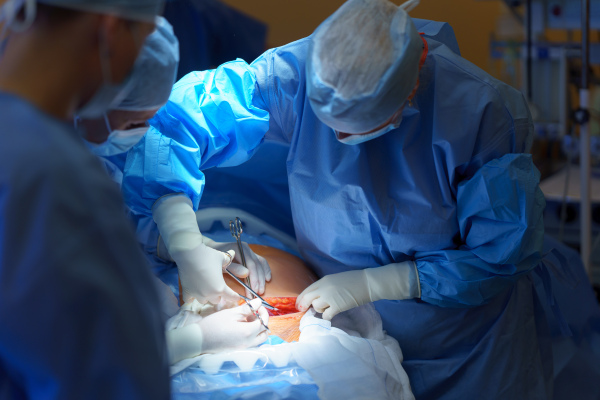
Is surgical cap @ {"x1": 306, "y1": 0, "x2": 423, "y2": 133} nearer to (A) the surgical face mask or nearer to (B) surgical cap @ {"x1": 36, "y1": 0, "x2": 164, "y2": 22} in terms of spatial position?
(A) the surgical face mask

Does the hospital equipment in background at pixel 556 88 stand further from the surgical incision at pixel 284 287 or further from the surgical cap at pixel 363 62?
the surgical cap at pixel 363 62

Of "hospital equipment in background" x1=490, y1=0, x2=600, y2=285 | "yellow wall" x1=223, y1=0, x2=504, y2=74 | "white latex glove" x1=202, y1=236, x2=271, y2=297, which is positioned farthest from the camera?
"hospital equipment in background" x1=490, y1=0, x2=600, y2=285

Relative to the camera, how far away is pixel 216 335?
51.2 inches

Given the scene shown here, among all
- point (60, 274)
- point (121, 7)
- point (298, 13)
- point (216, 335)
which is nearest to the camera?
point (60, 274)

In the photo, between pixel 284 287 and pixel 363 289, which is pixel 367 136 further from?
pixel 284 287

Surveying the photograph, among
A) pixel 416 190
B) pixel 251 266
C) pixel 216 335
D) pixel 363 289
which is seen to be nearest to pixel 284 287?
pixel 251 266

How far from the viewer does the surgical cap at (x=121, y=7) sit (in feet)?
2.29

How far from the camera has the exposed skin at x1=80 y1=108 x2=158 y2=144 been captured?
102 cm

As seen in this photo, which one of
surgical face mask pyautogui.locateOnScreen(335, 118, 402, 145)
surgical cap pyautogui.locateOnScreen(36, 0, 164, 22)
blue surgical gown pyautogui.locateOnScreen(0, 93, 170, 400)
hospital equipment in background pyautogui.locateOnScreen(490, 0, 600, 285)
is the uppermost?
surgical cap pyautogui.locateOnScreen(36, 0, 164, 22)

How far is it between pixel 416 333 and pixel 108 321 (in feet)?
3.31

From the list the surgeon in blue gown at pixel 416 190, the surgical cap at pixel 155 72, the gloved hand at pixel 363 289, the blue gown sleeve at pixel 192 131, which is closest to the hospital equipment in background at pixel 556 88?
the surgeon in blue gown at pixel 416 190

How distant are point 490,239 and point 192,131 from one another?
0.83 m

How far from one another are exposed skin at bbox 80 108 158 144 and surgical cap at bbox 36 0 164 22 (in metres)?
0.29

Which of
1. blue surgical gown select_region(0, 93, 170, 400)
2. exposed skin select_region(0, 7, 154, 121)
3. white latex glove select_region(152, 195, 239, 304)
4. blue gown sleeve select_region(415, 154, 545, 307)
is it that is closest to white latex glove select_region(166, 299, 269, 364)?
white latex glove select_region(152, 195, 239, 304)
